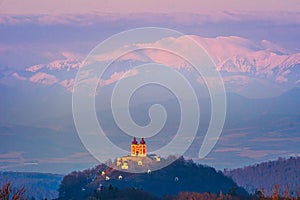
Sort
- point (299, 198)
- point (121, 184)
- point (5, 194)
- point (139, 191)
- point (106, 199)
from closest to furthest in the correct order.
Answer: point (5, 194) → point (299, 198) → point (106, 199) → point (139, 191) → point (121, 184)

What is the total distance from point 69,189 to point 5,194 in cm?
14893

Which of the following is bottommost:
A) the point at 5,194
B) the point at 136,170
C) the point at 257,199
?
the point at 5,194

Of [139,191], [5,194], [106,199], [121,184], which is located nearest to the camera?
[5,194]

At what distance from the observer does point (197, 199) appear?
154 meters

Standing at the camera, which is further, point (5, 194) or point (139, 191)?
point (139, 191)

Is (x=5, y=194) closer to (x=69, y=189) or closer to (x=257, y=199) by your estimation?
(x=257, y=199)

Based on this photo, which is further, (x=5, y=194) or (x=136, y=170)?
(x=136, y=170)

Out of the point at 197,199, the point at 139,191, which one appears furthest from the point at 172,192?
the point at 197,199

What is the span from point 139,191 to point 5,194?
119108mm

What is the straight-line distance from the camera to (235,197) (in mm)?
154625

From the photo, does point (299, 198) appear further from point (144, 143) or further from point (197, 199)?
point (144, 143)

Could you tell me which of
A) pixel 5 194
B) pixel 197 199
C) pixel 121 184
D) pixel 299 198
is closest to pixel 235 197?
pixel 197 199

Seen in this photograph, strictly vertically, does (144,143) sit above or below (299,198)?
above

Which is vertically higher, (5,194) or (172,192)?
(172,192)
